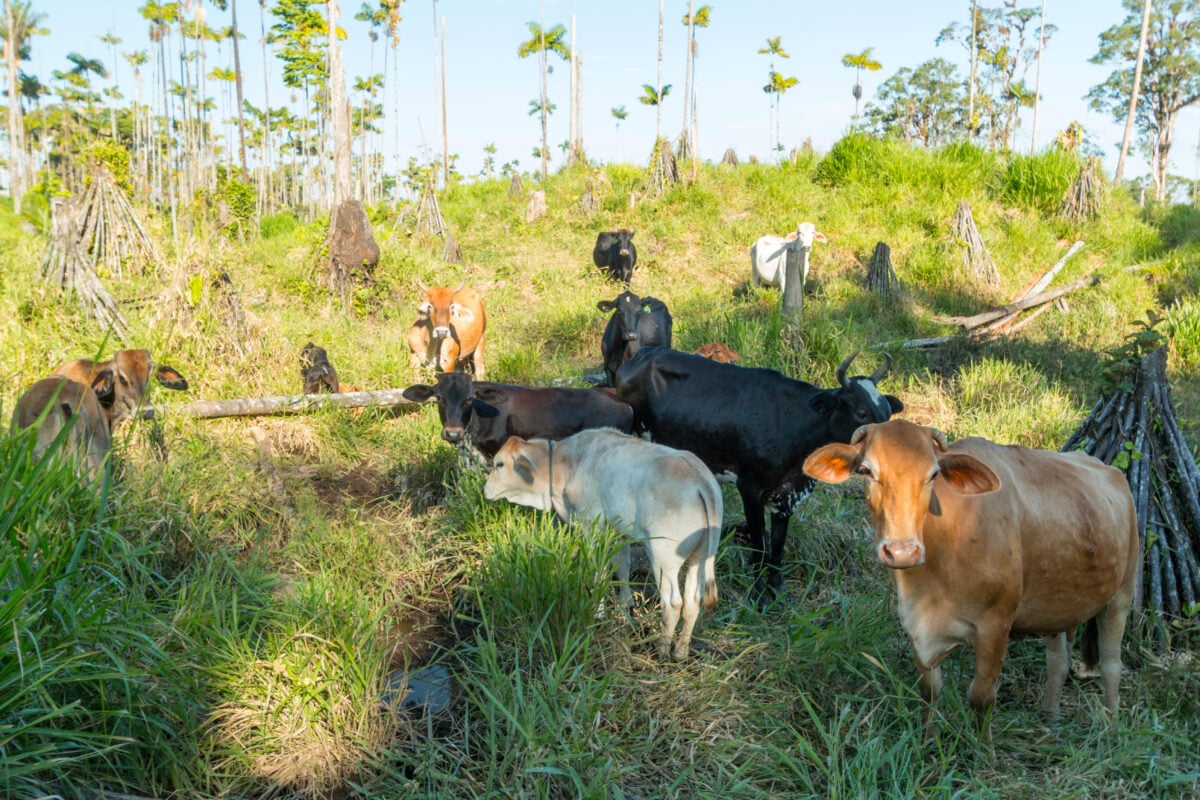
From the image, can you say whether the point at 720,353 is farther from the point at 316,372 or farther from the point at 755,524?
the point at 316,372

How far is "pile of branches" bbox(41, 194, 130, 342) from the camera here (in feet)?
27.5

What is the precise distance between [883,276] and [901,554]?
11.0m

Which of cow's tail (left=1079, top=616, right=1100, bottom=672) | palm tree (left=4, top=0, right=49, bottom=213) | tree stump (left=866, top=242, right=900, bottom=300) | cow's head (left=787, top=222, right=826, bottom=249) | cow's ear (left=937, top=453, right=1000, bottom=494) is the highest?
palm tree (left=4, top=0, right=49, bottom=213)

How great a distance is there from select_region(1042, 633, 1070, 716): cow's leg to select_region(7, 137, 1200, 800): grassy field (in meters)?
0.10

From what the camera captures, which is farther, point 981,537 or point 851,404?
point 851,404

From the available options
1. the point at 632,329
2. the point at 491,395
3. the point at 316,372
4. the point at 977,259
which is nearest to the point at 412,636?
the point at 491,395

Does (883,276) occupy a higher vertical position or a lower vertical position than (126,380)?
higher

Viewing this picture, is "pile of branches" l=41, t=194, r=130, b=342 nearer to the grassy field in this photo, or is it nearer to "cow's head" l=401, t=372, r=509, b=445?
the grassy field

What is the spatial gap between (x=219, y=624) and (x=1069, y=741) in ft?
12.3

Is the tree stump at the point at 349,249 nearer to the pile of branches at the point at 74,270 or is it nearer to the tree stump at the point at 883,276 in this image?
the pile of branches at the point at 74,270

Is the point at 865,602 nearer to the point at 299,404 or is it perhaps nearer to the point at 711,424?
the point at 711,424

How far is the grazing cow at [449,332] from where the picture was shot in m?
9.90

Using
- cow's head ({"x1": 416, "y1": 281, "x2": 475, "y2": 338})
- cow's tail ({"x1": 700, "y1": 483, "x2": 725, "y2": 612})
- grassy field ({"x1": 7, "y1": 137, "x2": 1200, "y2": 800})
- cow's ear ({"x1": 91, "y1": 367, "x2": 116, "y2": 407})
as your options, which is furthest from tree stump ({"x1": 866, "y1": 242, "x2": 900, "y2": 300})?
cow's ear ({"x1": 91, "y1": 367, "x2": 116, "y2": 407})

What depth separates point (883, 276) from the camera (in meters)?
13.3
